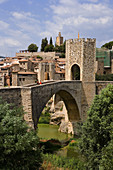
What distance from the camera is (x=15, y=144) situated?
22.1 feet

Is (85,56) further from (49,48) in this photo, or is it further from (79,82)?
(49,48)

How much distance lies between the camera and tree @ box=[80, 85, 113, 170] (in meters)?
9.95

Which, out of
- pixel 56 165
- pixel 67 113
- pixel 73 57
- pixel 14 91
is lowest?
pixel 56 165

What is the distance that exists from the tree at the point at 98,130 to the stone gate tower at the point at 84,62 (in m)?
8.12

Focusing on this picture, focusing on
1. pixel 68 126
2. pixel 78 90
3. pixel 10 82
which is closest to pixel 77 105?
pixel 78 90

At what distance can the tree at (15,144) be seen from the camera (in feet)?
21.7

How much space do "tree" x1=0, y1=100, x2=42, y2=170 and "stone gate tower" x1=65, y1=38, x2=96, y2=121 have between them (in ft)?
41.2

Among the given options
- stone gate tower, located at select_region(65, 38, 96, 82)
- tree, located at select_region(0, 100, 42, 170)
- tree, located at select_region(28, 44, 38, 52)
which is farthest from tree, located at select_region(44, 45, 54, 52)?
tree, located at select_region(0, 100, 42, 170)

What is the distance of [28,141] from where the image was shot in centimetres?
692

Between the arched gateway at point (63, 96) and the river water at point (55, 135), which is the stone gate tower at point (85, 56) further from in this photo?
the river water at point (55, 135)

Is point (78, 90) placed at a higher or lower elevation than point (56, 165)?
higher

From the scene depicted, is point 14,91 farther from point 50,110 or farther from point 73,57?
point 50,110

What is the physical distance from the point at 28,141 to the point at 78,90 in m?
12.9

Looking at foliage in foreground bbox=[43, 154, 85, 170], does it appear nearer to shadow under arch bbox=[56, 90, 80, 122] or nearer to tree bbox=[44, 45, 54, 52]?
shadow under arch bbox=[56, 90, 80, 122]
